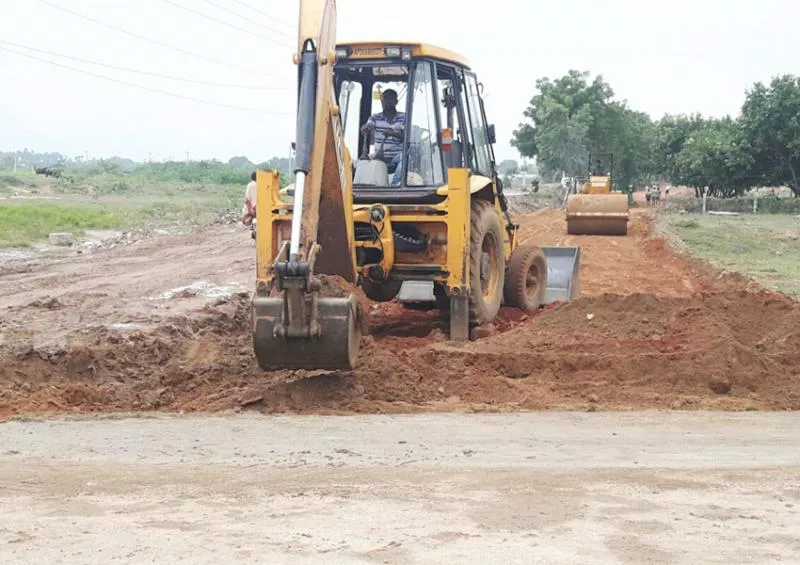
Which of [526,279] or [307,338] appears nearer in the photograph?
[307,338]

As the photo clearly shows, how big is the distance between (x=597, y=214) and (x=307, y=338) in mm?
26109

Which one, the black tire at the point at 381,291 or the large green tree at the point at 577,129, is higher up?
the large green tree at the point at 577,129

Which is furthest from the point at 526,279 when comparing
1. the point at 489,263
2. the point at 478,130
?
the point at 478,130

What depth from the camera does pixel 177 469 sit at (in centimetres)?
617

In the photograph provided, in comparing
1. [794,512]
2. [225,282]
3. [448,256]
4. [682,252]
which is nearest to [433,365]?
[448,256]

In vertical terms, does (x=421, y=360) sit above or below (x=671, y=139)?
below

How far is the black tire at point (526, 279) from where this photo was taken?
41.4 ft

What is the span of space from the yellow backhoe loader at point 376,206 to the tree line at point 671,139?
4394 cm

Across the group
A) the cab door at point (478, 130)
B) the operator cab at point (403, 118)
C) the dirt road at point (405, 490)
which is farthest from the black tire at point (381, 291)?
the dirt road at point (405, 490)

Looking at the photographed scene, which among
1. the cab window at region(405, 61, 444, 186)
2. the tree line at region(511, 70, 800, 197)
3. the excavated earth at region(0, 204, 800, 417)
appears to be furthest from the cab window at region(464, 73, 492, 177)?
the tree line at region(511, 70, 800, 197)

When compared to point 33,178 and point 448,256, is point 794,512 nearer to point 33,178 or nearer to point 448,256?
point 448,256

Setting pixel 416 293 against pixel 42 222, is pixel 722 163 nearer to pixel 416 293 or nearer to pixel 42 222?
pixel 42 222

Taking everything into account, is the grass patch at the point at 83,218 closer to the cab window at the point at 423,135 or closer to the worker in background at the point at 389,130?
the worker in background at the point at 389,130

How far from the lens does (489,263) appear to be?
11.5 m
